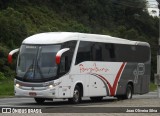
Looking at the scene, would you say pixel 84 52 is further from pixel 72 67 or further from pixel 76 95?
pixel 76 95

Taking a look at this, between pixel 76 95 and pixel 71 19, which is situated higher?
pixel 71 19

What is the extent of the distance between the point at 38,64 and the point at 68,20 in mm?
61943

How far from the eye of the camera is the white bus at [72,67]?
25.9 meters

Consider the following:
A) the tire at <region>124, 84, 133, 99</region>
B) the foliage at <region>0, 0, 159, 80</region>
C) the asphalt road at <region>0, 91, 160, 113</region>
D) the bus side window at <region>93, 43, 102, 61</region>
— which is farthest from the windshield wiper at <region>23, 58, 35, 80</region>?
the foliage at <region>0, 0, 159, 80</region>

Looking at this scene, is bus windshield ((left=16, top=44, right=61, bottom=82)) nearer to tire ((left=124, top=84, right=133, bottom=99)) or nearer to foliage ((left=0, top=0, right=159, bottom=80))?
tire ((left=124, top=84, right=133, bottom=99))

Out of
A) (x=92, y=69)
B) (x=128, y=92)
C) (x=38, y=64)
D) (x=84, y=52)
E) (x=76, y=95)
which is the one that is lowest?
(x=128, y=92)

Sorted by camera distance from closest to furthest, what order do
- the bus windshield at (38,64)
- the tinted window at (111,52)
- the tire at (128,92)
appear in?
the bus windshield at (38,64) < the tinted window at (111,52) < the tire at (128,92)

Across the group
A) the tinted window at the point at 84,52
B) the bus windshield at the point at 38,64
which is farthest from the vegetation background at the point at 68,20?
the bus windshield at the point at 38,64

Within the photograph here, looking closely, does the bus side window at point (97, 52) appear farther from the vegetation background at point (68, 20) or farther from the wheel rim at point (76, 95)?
the vegetation background at point (68, 20)

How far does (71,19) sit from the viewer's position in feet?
298

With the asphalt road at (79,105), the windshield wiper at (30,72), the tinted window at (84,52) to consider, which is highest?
the tinted window at (84,52)

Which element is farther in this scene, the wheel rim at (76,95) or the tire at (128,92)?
the tire at (128,92)

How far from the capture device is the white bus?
2589 centimetres

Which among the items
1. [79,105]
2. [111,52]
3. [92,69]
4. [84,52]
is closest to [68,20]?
[111,52]
